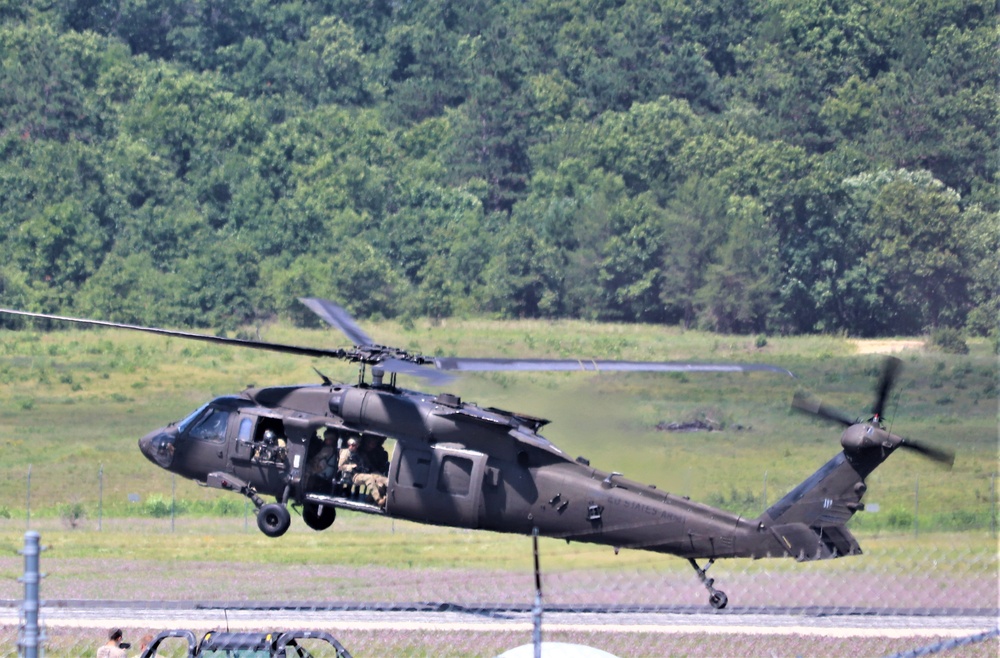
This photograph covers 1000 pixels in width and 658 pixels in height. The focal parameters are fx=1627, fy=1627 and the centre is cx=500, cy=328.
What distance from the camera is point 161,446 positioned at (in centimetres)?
2438

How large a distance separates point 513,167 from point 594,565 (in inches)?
3418

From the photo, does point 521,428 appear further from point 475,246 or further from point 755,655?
point 475,246

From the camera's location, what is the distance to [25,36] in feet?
318

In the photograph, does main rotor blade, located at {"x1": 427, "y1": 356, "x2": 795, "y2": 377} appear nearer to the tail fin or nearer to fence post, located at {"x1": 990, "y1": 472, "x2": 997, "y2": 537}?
Answer: the tail fin

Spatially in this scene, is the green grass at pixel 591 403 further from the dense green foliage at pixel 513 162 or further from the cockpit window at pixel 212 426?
the dense green foliage at pixel 513 162

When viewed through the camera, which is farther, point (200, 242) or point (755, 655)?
point (200, 242)

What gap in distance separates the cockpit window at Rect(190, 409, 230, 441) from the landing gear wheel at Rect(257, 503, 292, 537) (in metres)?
1.31

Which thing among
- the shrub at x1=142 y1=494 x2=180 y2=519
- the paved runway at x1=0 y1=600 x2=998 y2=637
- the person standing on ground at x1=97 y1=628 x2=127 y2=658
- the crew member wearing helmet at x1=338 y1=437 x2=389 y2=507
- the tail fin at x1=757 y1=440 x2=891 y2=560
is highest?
the tail fin at x1=757 y1=440 x2=891 y2=560

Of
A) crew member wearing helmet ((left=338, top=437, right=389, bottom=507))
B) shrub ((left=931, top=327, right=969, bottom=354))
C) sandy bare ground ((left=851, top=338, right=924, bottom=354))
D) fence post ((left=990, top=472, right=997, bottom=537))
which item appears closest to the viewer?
crew member wearing helmet ((left=338, top=437, right=389, bottom=507))

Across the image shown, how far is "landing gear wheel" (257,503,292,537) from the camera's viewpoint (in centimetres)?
2298

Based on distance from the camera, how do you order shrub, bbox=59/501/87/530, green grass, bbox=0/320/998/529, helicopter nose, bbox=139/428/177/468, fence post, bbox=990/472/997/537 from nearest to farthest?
helicopter nose, bbox=139/428/177/468
fence post, bbox=990/472/997/537
shrub, bbox=59/501/87/530
green grass, bbox=0/320/998/529

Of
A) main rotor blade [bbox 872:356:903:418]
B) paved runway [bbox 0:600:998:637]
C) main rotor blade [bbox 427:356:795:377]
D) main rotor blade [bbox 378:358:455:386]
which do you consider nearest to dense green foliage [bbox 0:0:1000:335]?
paved runway [bbox 0:600:998:637]

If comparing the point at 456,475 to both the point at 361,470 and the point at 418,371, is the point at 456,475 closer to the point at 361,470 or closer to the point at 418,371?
the point at 361,470

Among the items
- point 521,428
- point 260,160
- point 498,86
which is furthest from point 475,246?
point 521,428
